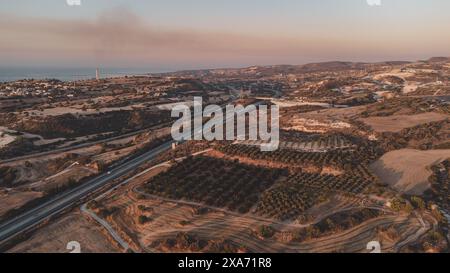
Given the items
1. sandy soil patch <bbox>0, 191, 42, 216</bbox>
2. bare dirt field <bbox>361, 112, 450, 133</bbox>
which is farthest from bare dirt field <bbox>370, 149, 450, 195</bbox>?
sandy soil patch <bbox>0, 191, 42, 216</bbox>

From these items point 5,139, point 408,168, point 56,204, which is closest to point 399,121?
point 408,168

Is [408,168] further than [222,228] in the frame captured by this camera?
Yes

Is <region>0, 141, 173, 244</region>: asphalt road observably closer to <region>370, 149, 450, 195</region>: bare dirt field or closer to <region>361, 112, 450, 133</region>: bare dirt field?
<region>370, 149, 450, 195</region>: bare dirt field

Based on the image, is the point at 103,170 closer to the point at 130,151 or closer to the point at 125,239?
the point at 130,151

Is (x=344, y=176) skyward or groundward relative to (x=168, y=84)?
groundward

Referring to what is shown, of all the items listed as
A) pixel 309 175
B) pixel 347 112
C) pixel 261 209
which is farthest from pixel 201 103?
pixel 261 209

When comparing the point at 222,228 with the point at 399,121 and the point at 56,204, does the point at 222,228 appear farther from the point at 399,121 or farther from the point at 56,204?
the point at 399,121

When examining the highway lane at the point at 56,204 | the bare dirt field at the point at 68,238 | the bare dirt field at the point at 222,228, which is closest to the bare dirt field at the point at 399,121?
the bare dirt field at the point at 222,228
